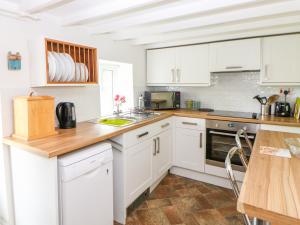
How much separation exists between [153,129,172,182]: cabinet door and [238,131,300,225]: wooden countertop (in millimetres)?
1383

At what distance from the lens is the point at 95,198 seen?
1629 millimetres

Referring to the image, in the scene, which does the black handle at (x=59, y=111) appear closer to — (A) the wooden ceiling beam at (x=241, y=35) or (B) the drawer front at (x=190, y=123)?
(B) the drawer front at (x=190, y=123)

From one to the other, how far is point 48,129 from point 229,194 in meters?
2.18

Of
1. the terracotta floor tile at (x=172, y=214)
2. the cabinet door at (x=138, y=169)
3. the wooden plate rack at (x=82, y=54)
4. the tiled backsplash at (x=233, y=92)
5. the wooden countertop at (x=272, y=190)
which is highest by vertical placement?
the wooden plate rack at (x=82, y=54)

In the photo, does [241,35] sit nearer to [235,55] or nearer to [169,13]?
[235,55]

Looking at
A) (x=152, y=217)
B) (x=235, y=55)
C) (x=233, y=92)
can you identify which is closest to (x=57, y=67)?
(x=152, y=217)

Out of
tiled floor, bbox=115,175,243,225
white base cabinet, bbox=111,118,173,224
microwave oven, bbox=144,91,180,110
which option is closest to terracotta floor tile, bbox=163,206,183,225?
tiled floor, bbox=115,175,243,225

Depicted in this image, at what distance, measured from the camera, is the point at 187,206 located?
7.57 feet

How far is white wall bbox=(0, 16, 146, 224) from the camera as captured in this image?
1.66m

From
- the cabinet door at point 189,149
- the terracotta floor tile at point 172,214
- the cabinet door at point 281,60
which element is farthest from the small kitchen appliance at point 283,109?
the terracotta floor tile at point 172,214

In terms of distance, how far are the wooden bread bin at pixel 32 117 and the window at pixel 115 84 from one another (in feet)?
4.08

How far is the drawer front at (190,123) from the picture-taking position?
2.76 metres

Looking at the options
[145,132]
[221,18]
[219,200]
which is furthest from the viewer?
[219,200]

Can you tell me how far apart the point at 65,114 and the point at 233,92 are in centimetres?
233
